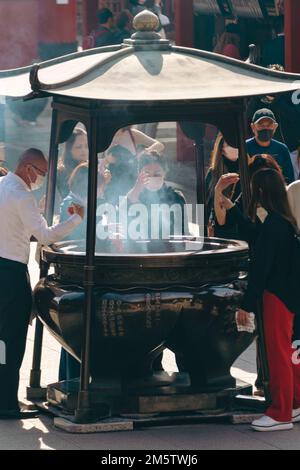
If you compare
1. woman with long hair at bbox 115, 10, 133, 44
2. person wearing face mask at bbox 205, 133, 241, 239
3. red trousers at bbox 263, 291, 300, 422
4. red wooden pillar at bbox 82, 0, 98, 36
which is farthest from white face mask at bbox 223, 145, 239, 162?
red wooden pillar at bbox 82, 0, 98, 36

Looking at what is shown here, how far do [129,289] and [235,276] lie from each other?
Answer: 0.71 m

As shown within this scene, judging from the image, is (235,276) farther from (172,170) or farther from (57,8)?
(57,8)

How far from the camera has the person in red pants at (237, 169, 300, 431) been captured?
8.00 m

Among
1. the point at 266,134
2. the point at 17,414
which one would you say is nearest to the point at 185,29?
the point at 266,134

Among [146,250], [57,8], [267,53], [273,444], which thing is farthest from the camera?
[57,8]

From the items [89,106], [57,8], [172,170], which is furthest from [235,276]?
[57,8]

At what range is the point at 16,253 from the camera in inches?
328

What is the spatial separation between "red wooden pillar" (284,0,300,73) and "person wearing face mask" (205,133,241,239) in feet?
15.9

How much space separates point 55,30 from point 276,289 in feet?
56.8

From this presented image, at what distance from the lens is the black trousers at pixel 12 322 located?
835 centimetres

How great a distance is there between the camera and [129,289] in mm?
8125

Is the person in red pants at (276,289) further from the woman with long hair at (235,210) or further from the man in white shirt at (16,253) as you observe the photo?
the man in white shirt at (16,253)

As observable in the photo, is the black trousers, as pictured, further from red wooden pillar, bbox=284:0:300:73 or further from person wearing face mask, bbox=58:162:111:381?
red wooden pillar, bbox=284:0:300:73

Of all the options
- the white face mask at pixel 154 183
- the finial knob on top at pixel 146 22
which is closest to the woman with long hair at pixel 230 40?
the white face mask at pixel 154 183
